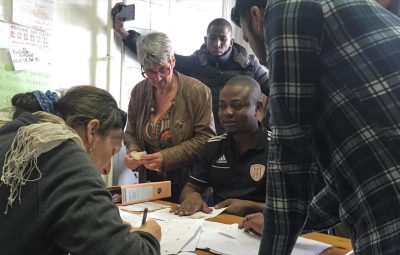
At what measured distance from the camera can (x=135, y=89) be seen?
7.19 ft

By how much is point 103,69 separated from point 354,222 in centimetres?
184

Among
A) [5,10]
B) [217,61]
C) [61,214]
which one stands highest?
[5,10]

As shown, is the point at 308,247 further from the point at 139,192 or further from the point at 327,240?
the point at 139,192

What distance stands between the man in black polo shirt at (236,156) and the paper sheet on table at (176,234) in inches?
13.2

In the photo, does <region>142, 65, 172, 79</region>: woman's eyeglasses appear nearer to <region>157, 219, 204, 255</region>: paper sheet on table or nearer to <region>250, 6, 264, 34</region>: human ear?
<region>157, 219, 204, 255</region>: paper sheet on table

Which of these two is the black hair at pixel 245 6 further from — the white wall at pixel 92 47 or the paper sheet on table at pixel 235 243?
the white wall at pixel 92 47

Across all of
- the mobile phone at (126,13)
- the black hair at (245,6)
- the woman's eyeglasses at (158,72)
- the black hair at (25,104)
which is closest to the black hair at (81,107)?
the black hair at (25,104)

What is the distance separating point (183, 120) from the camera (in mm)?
2021

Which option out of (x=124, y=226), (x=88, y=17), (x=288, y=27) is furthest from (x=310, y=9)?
(x=88, y=17)

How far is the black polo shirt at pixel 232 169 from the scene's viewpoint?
5.69 feet

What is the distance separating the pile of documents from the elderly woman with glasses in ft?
1.66

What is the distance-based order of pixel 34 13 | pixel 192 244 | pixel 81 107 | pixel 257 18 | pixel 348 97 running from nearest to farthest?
1. pixel 348 97
2. pixel 257 18
3. pixel 81 107
4. pixel 192 244
5. pixel 34 13

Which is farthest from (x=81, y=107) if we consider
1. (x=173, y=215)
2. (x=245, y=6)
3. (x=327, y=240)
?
(x=327, y=240)

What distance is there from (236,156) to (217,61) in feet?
2.69
